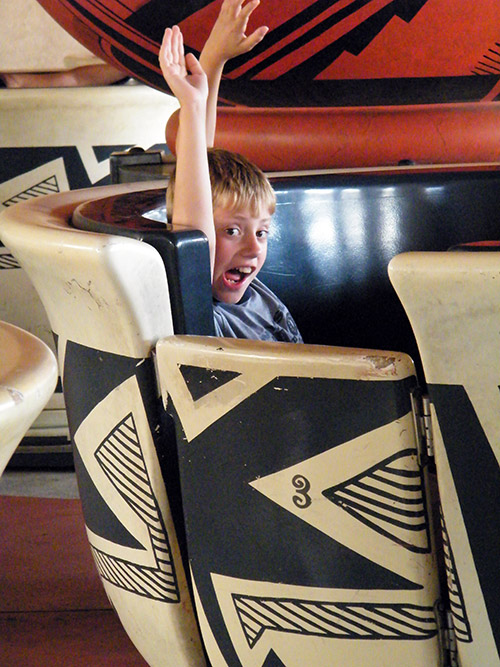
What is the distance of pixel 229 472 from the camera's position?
0.60 m

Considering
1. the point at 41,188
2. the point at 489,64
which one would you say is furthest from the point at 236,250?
the point at 41,188

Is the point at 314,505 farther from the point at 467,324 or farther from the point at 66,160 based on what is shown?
the point at 66,160

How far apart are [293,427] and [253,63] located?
316 millimetres

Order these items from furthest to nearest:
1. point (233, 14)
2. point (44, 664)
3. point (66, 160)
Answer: point (66, 160)
point (44, 664)
point (233, 14)

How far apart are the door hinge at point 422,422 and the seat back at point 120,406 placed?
0.19m

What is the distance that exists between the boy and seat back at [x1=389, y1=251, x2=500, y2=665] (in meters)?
0.27

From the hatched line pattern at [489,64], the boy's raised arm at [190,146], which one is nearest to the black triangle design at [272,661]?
the boy's raised arm at [190,146]

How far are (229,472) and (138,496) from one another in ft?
0.35

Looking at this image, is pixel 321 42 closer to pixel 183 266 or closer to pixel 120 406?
pixel 183 266

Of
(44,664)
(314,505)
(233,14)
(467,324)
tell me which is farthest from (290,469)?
(44,664)

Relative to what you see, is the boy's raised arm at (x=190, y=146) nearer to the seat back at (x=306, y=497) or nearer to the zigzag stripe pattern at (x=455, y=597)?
the seat back at (x=306, y=497)

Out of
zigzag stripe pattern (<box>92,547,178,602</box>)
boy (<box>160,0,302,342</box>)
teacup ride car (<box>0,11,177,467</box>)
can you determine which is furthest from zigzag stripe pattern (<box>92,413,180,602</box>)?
teacup ride car (<box>0,11,177,467</box>)

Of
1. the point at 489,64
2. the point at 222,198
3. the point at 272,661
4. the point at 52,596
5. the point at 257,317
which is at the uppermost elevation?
the point at 489,64

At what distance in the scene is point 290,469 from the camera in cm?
58
